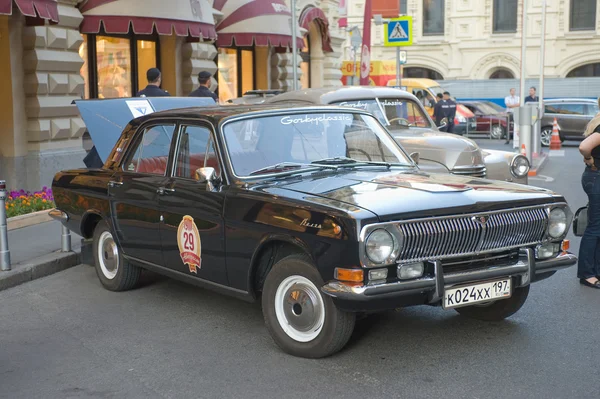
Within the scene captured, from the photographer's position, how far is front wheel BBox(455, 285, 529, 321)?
6.08 meters

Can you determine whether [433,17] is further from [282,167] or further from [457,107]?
[282,167]

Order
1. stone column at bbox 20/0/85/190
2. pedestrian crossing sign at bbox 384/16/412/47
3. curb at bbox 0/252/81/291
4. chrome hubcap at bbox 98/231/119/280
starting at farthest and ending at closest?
pedestrian crossing sign at bbox 384/16/412/47, stone column at bbox 20/0/85/190, curb at bbox 0/252/81/291, chrome hubcap at bbox 98/231/119/280

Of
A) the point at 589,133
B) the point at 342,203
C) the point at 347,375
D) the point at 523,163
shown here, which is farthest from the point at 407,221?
the point at 523,163

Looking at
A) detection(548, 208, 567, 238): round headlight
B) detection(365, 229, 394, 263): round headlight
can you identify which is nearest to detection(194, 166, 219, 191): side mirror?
detection(365, 229, 394, 263): round headlight

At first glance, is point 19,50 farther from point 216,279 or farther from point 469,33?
point 469,33

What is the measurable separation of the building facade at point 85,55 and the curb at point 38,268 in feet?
11.8

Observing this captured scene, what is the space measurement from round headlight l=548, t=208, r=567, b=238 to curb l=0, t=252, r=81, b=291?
512cm

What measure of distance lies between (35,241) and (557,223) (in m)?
6.44

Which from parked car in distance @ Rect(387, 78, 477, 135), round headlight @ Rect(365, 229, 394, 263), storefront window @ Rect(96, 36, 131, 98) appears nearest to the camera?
round headlight @ Rect(365, 229, 394, 263)

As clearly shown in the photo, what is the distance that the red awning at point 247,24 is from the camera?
19828 mm

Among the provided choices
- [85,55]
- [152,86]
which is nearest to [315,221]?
[152,86]

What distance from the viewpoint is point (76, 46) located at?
47.1 feet

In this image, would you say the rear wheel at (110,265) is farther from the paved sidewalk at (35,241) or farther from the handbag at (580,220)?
the handbag at (580,220)

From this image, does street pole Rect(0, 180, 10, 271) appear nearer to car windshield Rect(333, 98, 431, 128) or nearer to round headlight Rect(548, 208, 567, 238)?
car windshield Rect(333, 98, 431, 128)
